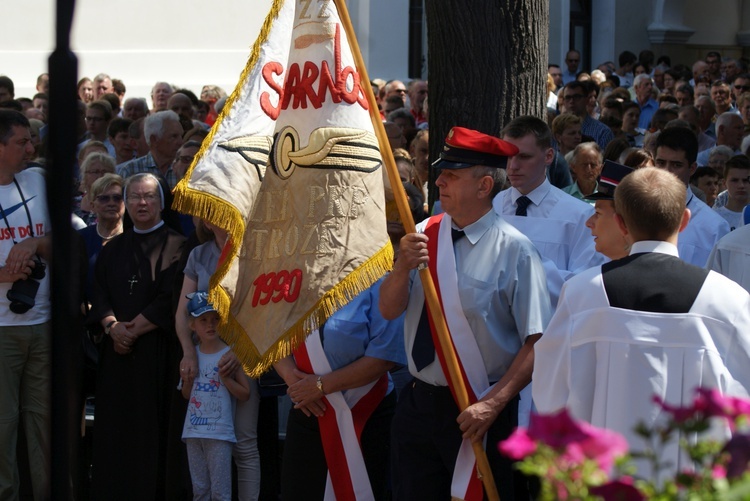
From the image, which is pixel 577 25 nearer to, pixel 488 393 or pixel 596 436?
pixel 488 393

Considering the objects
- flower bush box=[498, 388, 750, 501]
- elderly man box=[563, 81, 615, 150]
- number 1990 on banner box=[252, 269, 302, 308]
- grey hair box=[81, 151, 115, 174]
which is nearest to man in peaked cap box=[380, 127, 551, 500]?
number 1990 on banner box=[252, 269, 302, 308]

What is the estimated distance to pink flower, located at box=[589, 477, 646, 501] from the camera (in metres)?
1.66

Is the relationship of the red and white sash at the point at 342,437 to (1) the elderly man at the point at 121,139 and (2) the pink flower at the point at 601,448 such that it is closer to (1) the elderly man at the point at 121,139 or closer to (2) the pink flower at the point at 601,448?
(2) the pink flower at the point at 601,448

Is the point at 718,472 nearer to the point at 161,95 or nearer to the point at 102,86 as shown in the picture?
the point at 161,95

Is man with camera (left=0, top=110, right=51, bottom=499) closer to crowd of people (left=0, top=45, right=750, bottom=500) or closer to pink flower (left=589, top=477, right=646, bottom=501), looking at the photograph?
crowd of people (left=0, top=45, right=750, bottom=500)

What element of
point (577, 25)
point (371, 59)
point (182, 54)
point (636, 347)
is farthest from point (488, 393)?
point (577, 25)

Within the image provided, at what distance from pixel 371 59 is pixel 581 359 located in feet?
49.4

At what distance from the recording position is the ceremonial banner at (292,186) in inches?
195

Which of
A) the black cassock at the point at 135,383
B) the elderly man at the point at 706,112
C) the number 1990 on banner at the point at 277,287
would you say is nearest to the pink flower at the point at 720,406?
the number 1990 on banner at the point at 277,287

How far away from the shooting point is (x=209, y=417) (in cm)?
604

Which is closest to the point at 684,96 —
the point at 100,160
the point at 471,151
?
the point at 100,160

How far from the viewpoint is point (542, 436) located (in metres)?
1.72

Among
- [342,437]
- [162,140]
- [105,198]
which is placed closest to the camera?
[342,437]

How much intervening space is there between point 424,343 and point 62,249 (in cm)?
299
